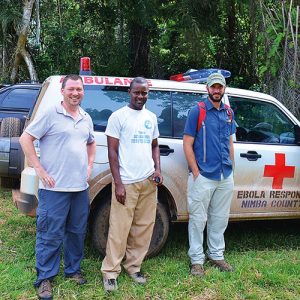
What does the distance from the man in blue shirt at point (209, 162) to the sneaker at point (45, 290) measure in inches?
48.8

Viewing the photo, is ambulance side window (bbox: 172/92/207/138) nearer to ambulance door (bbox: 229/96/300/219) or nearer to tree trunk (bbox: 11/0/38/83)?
ambulance door (bbox: 229/96/300/219)

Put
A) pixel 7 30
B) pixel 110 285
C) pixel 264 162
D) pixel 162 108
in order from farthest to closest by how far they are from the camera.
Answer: pixel 7 30, pixel 264 162, pixel 162 108, pixel 110 285

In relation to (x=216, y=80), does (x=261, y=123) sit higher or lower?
lower

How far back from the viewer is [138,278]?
365 centimetres

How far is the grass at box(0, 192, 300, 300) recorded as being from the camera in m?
3.46

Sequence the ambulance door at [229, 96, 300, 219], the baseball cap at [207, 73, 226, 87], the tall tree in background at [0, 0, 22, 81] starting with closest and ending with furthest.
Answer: the baseball cap at [207, 73, 226, 87]
the ambulance door at [229, 96, 300, 219]
the tall tree in background at [0, 0, 22, 81]

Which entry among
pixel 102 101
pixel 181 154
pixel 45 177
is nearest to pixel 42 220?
pixel 45 177

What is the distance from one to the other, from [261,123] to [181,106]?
914 millimetres

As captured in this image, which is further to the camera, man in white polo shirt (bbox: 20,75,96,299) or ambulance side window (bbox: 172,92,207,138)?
ambulance side window (bbox: 172,92,207,138)

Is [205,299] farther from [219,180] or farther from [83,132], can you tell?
[83,132]

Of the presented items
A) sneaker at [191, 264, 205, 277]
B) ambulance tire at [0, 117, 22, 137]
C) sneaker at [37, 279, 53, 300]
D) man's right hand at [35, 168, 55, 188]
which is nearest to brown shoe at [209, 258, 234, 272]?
sneaker at [191, 264, 205, 277]

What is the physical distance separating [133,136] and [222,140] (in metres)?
0.83

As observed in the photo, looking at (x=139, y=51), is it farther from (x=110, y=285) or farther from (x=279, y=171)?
(x=110, y=285)

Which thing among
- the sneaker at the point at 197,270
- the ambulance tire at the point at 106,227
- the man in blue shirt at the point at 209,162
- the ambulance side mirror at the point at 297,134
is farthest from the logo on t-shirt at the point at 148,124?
the ambulance side mirror at the point at 297,134
